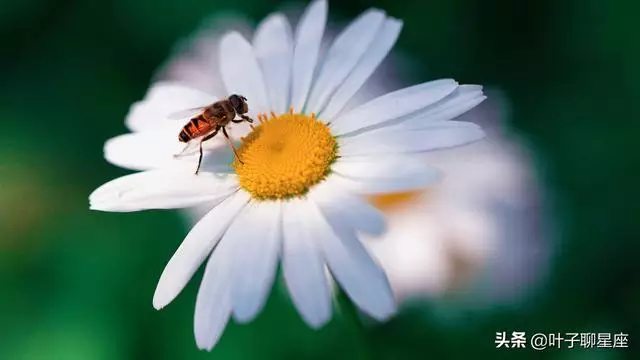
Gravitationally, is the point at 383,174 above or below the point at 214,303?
above

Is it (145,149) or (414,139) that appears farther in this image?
(145,149)

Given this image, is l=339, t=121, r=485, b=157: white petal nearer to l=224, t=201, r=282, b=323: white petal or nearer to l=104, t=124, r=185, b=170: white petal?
l=224, t=201, r=282, b=323: white petal

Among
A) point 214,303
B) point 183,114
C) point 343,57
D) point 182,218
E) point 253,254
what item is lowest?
point 214,303

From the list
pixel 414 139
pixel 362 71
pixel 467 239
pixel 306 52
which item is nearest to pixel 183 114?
pixel 306 52

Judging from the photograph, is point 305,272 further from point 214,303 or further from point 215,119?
point 215,119

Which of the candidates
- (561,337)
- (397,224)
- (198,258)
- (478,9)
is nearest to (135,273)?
(397,224)

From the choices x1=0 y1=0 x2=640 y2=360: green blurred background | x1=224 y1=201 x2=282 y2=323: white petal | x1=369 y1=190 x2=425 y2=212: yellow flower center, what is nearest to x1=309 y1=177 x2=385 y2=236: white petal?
x1=224 y1=201 x2=282 y2=323: white petal
